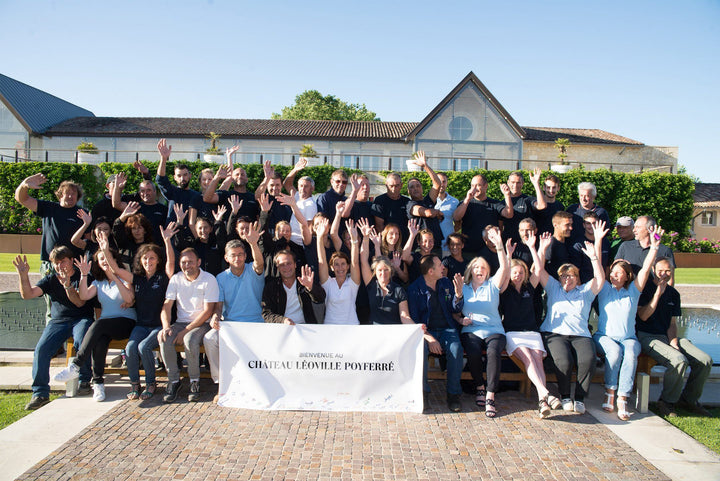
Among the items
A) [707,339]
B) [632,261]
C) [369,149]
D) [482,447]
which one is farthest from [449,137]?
[482,447]

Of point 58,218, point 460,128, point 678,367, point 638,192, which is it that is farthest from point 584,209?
point 460,128

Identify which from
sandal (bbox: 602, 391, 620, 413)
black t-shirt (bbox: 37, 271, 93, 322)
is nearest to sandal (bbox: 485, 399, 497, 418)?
sandal (bbox: 602, 391, 620, 413)

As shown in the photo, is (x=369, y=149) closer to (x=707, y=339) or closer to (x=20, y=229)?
(x=20, y=229)

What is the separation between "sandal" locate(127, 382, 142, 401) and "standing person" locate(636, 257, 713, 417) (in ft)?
19.0

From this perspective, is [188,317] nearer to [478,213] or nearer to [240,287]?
[240,287]

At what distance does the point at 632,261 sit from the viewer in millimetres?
6027

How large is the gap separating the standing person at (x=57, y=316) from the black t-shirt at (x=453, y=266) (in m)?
4.41

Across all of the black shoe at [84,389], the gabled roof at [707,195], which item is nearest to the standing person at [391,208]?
the black shoe at [84,389]

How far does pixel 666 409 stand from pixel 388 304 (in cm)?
330

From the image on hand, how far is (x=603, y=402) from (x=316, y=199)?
4.60 meters

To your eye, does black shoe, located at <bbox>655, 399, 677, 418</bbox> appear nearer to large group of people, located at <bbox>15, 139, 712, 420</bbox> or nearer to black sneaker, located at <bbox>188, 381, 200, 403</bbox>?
large group of people, located at <bbox>15, 139, 712, 420</bbox>

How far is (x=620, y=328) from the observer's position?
5.43m

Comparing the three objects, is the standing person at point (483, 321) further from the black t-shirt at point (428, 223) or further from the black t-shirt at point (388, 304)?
the black t-shirt at point (428, 223)

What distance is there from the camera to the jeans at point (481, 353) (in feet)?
16.8
